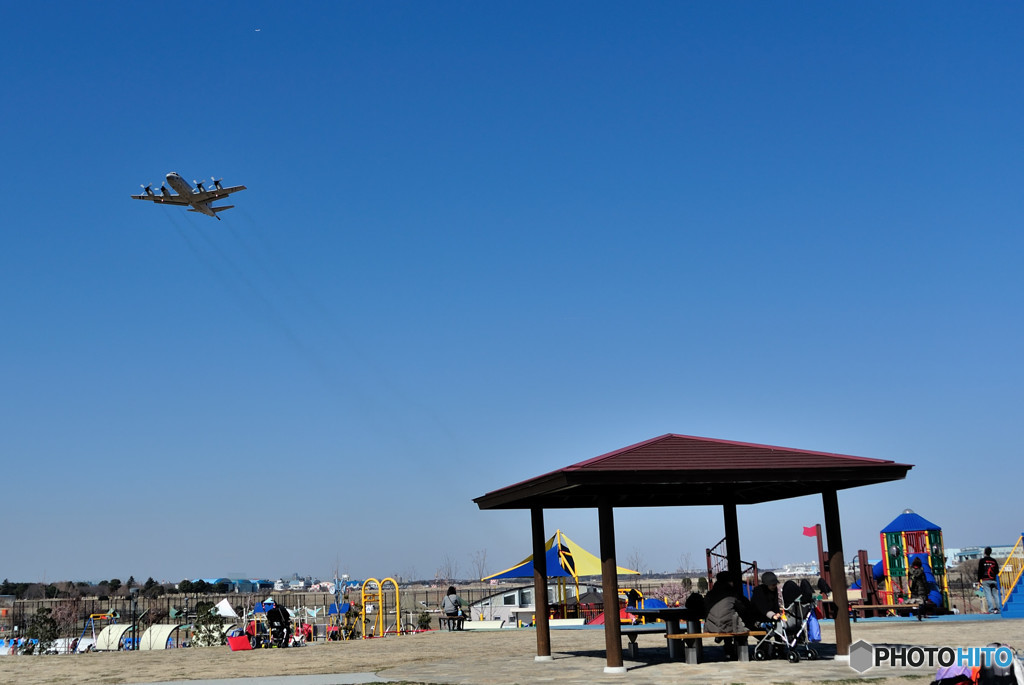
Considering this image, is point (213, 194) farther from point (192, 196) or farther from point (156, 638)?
point (156, 638)

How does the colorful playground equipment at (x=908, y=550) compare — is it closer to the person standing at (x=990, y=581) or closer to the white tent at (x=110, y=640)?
the person standing at (x=990, y=581)

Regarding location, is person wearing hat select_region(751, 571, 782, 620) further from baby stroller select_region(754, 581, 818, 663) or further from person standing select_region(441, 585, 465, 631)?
person standing select_region(441, 585, 465, 631)

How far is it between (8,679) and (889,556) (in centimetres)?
2753

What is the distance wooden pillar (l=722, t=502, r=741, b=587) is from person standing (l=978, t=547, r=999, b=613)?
11.4 meters

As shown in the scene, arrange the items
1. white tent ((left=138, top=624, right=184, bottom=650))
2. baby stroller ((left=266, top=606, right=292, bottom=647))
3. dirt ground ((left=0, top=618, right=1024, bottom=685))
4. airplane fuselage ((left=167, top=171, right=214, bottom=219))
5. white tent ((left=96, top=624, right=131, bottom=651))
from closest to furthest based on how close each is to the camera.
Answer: dirt ground ((left=0, top=618, right=1024, bottom=685)), baby stroller ((left=266, top=606, right=292, bottom=647)), white tent ((left=138, top=624, right=184, bottom=650)), white tent ((left=96, top=624, right=131, bottom=651)), airplane fuselage ((left=167, top=171, right=214, bottom=219))

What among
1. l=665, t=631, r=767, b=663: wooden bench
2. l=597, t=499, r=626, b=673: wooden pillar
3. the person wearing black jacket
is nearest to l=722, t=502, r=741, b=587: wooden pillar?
l=665, t=631, r=767, b=663: wooden bench

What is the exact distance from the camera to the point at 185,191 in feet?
155

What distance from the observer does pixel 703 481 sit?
537 inches

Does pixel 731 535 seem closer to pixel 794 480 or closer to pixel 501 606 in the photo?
pixel 794 480

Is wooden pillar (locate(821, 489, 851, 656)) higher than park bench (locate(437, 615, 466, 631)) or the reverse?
higher

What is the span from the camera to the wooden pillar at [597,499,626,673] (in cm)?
1346

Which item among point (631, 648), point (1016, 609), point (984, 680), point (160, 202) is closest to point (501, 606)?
point (1016, 609)

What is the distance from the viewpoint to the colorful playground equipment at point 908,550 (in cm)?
2920

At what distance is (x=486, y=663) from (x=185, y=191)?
1506 inches
